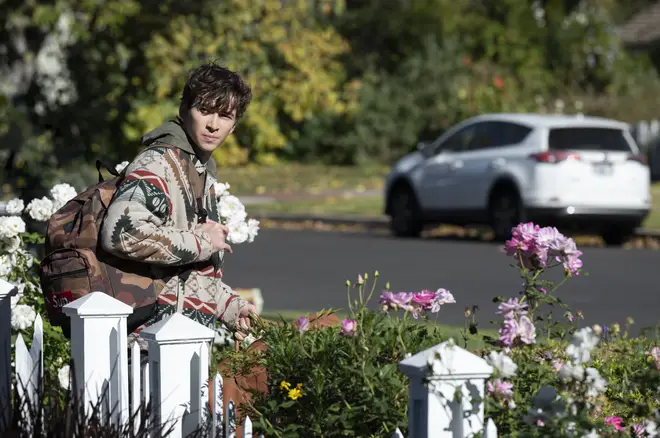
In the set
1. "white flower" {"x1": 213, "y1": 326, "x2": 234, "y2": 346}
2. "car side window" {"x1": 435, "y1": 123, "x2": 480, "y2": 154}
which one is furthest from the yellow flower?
"car side window" {"x1": 435, "y1": 123, "x2": 480, "y2": 154}

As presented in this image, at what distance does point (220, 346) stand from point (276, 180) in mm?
24494

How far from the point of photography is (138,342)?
434 cm

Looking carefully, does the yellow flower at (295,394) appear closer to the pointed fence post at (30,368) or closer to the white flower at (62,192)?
the pointed fence post at (30,368)

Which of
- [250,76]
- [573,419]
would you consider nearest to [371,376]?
[573,419]

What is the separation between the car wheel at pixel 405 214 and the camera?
64.3 feet

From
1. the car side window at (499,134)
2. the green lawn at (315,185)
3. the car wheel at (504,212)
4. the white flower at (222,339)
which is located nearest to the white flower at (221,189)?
the white flower at (222,339)

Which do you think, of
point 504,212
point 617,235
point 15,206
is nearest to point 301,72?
point 504,212

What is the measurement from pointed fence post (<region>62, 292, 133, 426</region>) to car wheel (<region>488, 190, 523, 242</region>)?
1379cm

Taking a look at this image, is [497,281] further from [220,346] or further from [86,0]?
[220,346]

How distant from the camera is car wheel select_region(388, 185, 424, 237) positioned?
19.6 metres

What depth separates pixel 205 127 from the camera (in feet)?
14.3

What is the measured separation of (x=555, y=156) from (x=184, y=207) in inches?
525

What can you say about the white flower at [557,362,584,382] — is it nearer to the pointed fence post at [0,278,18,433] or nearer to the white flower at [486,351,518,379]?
the white flower at [486,351,518,379]

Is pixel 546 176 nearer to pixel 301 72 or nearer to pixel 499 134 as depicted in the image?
pixel 499 134
